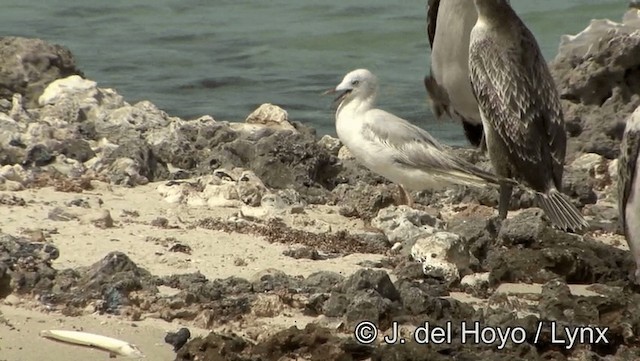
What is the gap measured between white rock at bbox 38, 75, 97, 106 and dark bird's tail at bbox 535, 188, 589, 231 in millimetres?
3957

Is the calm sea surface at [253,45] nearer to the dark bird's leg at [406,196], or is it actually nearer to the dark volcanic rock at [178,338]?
the dark bird's leg at [406,196]

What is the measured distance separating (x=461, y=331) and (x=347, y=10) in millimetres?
14503

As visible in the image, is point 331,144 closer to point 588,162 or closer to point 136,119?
point 136,119

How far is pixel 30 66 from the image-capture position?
523 inches

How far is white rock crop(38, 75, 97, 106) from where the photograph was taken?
12.8 metres

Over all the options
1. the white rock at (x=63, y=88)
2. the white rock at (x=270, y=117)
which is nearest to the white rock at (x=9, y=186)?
the white rock at (x=63, y=88)

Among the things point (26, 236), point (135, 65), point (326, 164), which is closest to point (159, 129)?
point (326, 164)

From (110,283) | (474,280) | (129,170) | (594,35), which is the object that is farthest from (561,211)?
(110,283)

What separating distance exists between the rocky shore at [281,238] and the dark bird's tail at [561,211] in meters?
0.17

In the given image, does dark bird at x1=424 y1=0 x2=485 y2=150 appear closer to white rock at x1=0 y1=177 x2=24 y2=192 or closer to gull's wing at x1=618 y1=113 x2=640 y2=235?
gull's wing at x1=618 y1=113 x2=640 y2=235

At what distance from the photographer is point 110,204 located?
33.7 feet

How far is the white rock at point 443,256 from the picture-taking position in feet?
29.5

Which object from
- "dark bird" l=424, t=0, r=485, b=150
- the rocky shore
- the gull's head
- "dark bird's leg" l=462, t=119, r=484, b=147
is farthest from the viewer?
"dark bird's leg" l=462, t=119, r=484, b=147

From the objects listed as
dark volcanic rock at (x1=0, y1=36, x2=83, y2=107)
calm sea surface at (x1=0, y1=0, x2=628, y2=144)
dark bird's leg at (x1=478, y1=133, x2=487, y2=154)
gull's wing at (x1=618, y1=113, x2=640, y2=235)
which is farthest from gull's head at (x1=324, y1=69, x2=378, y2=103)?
calm sea surface at (x1=0, y1=0, x2=628, y2=144)
